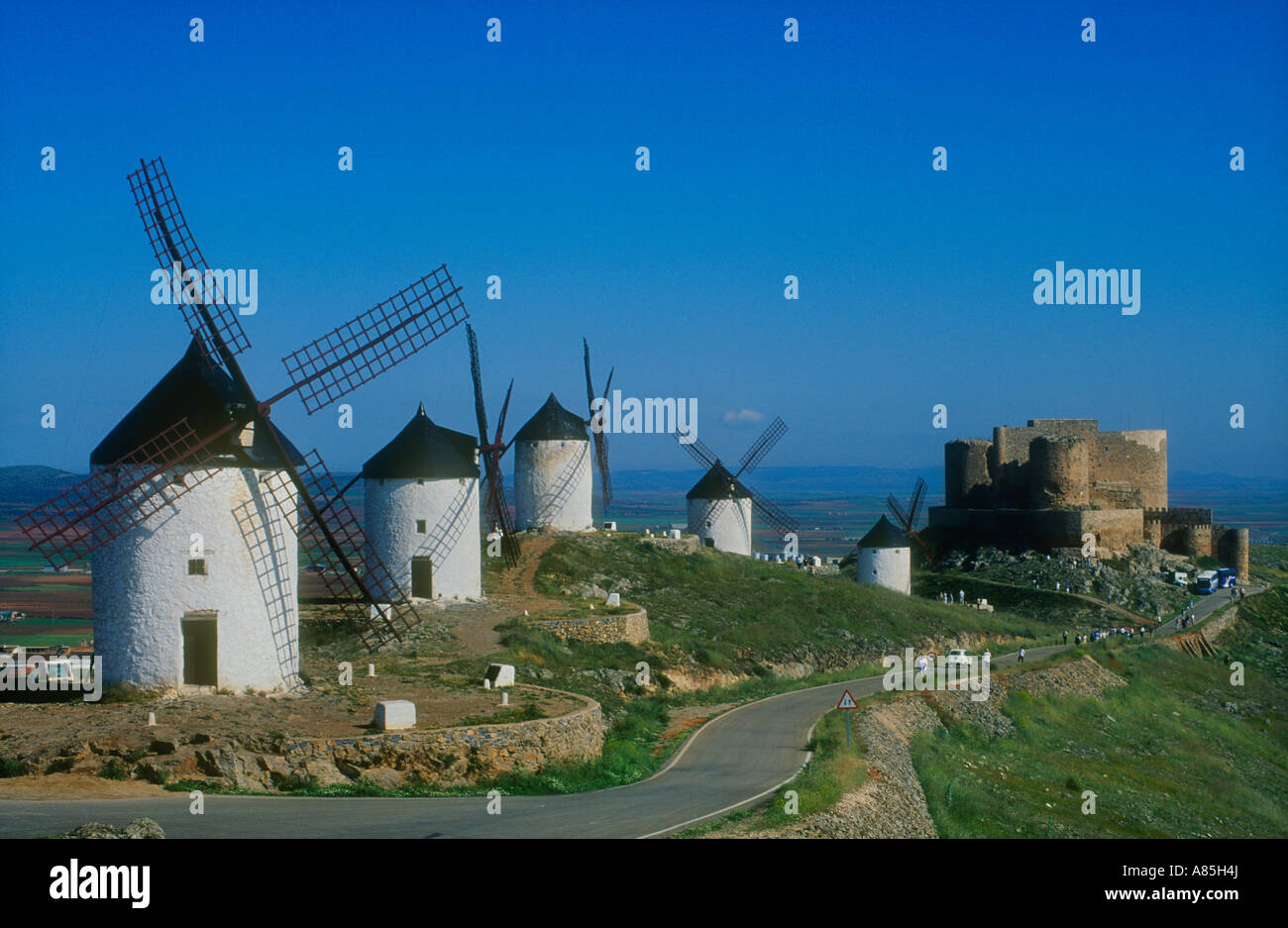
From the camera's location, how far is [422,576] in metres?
35.6

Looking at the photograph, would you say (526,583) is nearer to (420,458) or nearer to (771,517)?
(420,458)

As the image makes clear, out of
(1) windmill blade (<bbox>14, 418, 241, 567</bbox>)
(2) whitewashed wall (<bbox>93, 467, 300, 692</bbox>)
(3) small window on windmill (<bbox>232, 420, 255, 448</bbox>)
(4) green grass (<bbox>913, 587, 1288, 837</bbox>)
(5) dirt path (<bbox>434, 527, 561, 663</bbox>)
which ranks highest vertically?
(3) small window on windmill (<bbox>232, 420, 255, 448</bbox>)

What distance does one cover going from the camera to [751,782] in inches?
787

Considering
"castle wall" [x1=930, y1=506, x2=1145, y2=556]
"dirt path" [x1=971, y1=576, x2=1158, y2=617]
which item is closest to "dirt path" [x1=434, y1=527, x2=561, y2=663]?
"dirt path" [x1=971, y1=576, x2=1158, y2=617]

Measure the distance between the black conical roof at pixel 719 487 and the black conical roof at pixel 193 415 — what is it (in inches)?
1422

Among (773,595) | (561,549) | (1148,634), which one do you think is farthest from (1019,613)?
(561,549)

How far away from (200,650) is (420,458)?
14.7m

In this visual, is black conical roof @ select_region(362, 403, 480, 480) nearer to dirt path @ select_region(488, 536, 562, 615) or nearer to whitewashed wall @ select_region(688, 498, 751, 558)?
dirt path @ select_region(488, 536, 562, 615)

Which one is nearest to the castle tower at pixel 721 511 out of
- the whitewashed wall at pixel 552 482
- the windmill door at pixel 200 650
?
the whitewashed wall at pixel 552 482

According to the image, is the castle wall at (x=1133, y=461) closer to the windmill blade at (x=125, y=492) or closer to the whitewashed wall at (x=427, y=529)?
the whitewashed wall at (x=427, y=529)

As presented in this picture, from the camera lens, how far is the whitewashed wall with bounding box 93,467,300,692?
69.6ft

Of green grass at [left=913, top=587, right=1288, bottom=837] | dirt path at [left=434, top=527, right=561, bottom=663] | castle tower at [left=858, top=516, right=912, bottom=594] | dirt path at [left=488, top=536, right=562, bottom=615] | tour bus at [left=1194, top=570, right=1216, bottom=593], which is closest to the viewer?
green grass at [left=913, top=587, right=1288, bottom=837]

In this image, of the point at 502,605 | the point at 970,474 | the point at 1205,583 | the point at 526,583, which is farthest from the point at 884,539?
the point at 502,605
